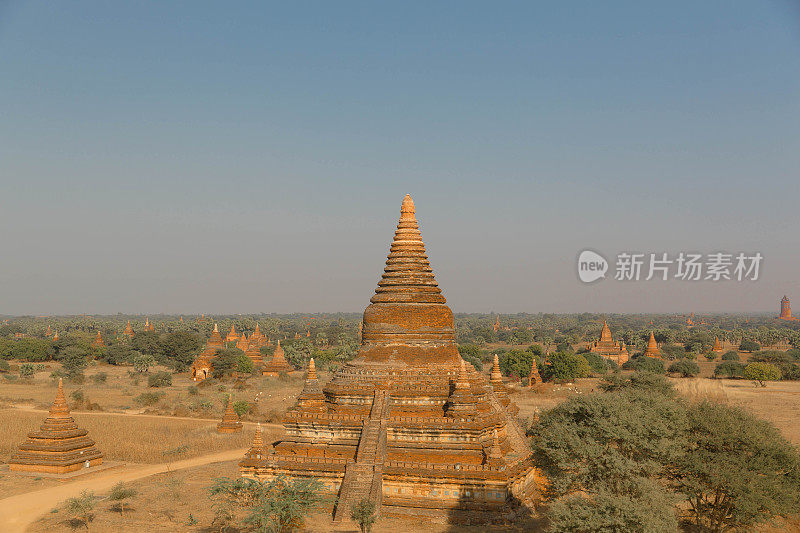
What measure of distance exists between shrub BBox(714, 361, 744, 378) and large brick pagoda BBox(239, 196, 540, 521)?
66.7 metres

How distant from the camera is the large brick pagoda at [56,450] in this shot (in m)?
30.6

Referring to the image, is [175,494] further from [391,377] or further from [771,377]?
[771,377]

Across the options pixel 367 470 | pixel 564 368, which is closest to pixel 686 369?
pixel 564 368

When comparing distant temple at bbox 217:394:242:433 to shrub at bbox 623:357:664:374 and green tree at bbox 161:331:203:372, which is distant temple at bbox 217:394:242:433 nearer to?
green tree at bbox 161:331:203:372

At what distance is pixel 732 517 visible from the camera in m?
20.1

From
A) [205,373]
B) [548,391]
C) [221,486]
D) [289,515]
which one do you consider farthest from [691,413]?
[205,373]

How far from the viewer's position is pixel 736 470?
19.2 m

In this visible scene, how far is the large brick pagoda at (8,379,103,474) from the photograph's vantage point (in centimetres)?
3056

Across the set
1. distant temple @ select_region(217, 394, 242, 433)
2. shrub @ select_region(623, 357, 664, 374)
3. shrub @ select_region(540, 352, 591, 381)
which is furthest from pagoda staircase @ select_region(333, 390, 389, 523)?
shrub @ select_region(623, 357, 664, 374)

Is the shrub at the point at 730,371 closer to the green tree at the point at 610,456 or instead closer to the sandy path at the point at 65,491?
the sandy path at the point at 65,491

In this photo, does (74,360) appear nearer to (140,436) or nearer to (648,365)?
(140,436)

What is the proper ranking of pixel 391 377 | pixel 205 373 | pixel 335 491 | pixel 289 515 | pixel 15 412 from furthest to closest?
pixel 205 373
pixel 15 412
pixel 391 377
pixel 335 491
pixel 289 515

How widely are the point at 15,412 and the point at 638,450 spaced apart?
4727cm

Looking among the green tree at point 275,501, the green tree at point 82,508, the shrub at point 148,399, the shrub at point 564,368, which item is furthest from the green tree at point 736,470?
the shrub at point 564,368
